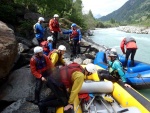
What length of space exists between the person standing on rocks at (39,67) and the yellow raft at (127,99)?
99cm

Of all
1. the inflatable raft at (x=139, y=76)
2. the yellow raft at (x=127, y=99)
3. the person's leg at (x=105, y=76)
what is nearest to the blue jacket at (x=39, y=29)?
the person's leg at (x=105, y=76)

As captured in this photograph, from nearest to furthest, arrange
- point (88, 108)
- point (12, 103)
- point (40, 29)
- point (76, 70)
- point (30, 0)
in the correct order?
point (76, 70) < point (88, 108) < point (12, 103) < point (40, 29) < point (30, 0)

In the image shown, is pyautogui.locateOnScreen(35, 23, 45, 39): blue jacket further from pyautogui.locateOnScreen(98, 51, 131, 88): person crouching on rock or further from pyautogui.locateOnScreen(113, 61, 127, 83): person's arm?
pyautogui.locateOnScreen(113, 61, 127, 83): person's arm

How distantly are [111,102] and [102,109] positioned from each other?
0.51 metres

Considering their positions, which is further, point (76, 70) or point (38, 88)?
point (38, 88)

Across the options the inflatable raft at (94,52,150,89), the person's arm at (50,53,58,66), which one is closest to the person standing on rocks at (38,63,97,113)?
the person's arm at (50,53,58,66)

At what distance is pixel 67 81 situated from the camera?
14.1ft

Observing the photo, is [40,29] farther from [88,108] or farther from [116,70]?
[88,108]

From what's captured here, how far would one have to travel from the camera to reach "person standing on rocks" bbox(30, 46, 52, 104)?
17.8ft

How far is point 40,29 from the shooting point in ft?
28.7

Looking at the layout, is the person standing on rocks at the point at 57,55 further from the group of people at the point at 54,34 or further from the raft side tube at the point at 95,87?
the group of people at the point at 54,34

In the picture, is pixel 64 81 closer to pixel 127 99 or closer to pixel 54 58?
pixel 54 58

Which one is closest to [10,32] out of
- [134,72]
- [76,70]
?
[76,70]

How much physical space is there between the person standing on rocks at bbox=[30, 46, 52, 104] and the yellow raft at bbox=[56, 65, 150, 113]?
986 millimetres
